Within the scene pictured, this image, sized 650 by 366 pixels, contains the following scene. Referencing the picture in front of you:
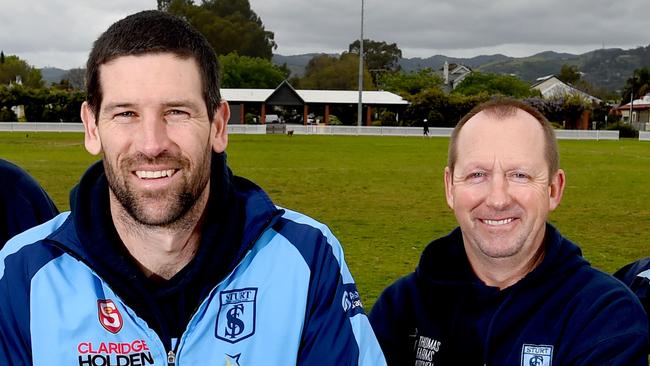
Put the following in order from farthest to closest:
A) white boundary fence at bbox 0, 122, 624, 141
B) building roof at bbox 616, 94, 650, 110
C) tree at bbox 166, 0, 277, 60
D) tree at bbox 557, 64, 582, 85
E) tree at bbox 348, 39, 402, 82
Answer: tree at bbox 348, 39, 402, 82 < tree at bbox 557, 64, 582, 85 < tree at bbox 166, 0, 277, 60 < building roof at bbox 616, 94, 650, 110 < white boundary fence at bbox 0, 122, 624, 141

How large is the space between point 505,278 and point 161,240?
4.51 ft

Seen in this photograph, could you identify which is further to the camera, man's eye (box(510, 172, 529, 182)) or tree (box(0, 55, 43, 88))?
tree (box(0, 55, 43, 88))

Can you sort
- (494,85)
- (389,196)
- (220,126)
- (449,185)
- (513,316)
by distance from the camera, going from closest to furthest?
(220,126) → (513,316) → (449,185) → (389,196) → (494,85)

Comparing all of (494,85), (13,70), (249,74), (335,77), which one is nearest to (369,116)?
(494,85)

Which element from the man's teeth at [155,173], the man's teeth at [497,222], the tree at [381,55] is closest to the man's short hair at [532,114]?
the man's teeth at [497,222]

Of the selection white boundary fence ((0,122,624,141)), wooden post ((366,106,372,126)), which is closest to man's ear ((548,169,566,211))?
white boundary fence ((0,122,624,141))

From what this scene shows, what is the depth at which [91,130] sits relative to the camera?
2.61m

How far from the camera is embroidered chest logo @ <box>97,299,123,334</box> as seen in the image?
245 cm

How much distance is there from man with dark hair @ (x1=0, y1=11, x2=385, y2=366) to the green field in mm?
4941

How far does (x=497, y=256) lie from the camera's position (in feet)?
9.64

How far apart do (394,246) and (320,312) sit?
Result: 8360 mm

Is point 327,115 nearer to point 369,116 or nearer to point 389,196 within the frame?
point 369,116

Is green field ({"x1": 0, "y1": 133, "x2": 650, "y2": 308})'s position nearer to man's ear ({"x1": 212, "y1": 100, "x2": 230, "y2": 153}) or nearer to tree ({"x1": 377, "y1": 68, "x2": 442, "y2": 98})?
man's ear ({"x1": 212, "y1": 100, "x2": 230, "y2": 153})

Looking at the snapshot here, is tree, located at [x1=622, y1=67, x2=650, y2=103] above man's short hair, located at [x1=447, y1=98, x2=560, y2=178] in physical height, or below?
above
